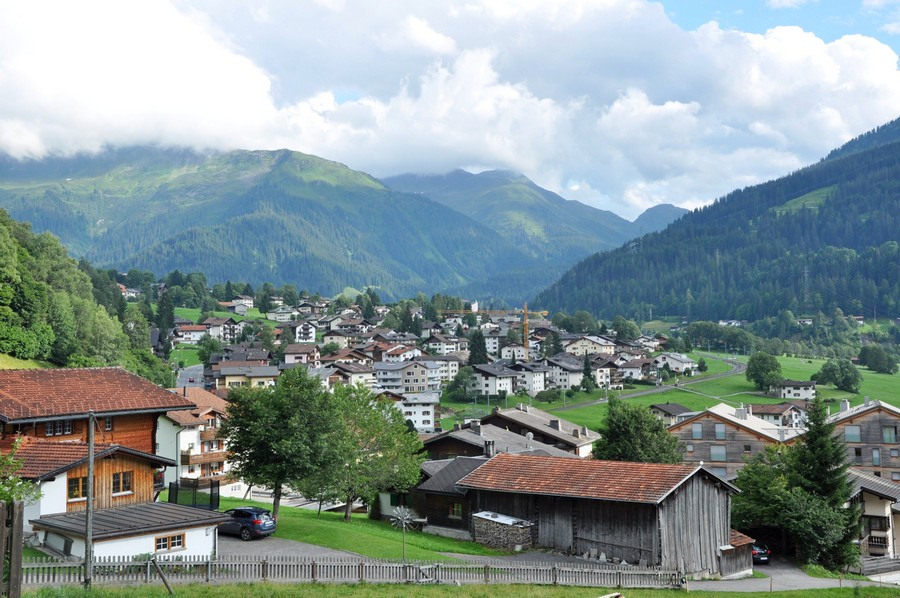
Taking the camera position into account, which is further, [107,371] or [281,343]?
[281,343]

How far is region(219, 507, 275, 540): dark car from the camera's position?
119ft

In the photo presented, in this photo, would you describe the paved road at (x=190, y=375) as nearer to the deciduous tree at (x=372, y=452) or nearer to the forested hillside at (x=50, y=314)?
the forested hillside at (x=50, y=314)

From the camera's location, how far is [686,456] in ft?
264

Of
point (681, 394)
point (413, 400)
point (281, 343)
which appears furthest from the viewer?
point (281, 343)

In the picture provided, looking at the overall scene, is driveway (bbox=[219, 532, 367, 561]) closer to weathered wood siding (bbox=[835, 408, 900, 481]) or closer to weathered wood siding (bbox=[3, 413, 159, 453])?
weathered wood siding (bbox=[3, 413, 159, 453])

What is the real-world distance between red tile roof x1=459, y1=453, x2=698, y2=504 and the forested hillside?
62.7 m

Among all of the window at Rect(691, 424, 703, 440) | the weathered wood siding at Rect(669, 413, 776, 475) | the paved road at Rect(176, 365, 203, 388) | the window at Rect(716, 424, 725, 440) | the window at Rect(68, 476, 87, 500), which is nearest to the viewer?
the window at Rect(68, 476, 87, 500)

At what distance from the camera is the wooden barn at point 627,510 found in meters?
39.0

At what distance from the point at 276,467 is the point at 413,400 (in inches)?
3897

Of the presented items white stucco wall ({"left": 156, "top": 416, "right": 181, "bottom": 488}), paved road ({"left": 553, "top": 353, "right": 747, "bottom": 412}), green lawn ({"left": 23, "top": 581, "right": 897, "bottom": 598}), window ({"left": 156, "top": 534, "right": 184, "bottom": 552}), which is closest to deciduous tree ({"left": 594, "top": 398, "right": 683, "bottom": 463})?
green lawn ({"left": 23, "top": 581, "right": 897, "bottom": 598})

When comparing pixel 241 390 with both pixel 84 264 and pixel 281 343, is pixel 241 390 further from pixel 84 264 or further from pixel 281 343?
pixel 84 264

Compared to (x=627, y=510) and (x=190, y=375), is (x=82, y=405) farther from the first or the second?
(x=190, y=375)

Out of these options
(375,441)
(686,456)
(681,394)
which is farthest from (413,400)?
(375,441)

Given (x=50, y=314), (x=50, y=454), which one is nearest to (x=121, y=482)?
(x=50, y=454)
